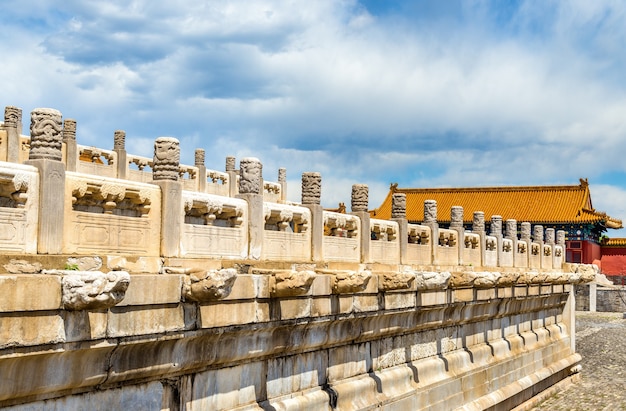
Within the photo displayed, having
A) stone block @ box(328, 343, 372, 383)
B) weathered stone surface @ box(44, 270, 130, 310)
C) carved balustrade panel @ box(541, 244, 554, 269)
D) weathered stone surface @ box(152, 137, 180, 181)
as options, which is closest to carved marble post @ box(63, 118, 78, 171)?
weathered stone surface @ box(152, 137, 180, 181)

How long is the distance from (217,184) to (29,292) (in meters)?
14.4

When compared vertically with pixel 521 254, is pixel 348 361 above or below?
below

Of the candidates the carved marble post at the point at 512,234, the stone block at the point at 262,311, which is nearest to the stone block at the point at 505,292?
the carved marble post at the point at 512,234

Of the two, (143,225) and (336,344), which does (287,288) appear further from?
(336,344)

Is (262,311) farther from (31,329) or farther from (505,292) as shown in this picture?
(505,292)

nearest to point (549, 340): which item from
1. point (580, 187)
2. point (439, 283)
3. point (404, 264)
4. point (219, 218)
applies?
point (404, 264)

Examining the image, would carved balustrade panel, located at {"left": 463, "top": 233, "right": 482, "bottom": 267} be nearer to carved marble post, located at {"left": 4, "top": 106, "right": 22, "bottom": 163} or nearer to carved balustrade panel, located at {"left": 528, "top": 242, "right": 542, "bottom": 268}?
carved balustrade panel, located at {"left": 528, "top": 242, "right": 542, "bottom": 268}

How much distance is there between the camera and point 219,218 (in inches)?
406

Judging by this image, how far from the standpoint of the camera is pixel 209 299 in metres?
7.37

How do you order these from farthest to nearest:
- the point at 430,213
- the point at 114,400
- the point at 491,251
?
the point at 491,251, the point at 430,213, the point at 114,400

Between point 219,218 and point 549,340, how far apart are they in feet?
49.7

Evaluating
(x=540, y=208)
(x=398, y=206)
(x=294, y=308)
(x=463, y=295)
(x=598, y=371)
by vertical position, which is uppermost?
(x=540, y=208)

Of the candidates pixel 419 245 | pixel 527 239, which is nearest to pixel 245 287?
pixel 419 245

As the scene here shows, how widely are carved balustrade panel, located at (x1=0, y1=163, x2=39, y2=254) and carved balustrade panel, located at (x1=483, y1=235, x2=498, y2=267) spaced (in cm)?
1492
